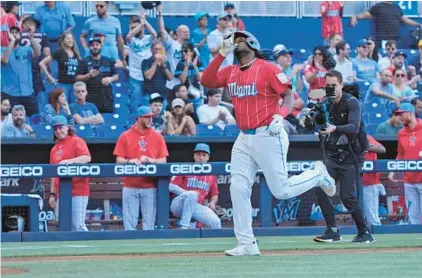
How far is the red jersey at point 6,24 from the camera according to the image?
14945 mm

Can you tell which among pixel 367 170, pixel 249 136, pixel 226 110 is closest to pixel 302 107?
pixel 226 110

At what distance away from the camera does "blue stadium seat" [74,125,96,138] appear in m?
14.4

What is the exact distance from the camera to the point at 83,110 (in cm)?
1455

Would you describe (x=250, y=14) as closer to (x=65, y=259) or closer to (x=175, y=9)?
(x=175, y=9)

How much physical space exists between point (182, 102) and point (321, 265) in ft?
24.6

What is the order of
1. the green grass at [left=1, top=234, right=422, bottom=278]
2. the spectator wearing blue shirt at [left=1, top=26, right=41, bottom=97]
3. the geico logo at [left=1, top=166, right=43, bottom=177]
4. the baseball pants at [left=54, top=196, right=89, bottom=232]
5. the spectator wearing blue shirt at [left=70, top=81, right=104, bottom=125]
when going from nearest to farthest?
the green grass at [left=1, top=234, right=422, bottom=278], the geico logo at [left=1, top=166, right=43, bottom=177], the baseball pants at [left=54, top=196, right=89, bottom=232], the spectator wearing blue shirt at [left=70, top=81, right=104, bottom=125], the spectator wearing blue shirt at [left=1, top=26, right=41, bottom=97]

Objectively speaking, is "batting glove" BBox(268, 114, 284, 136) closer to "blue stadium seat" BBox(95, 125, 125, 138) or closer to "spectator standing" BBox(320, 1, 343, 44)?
"blue stadium seat" BBox(95, 125, 125, 138)

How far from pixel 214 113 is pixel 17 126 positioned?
116 inches

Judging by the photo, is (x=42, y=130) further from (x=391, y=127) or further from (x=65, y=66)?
(x=391, y=127)

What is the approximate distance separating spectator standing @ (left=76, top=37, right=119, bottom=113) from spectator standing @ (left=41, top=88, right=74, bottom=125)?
2.23 ft

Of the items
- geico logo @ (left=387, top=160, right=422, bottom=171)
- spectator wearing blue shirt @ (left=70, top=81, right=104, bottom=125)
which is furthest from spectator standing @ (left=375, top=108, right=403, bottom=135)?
spectator wearing blue shirt @ (left=70, top=81, right=104, bottom=125)

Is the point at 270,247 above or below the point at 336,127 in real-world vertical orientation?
below

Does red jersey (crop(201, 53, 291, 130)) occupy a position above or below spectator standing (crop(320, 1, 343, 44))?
below

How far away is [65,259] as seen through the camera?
8281mm
